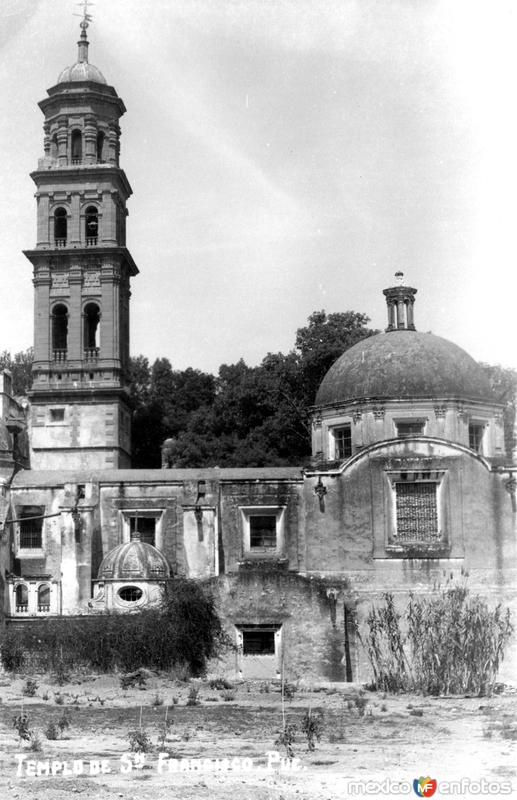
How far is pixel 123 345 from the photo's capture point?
54969 millimetres

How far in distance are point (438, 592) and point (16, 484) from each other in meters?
16.4

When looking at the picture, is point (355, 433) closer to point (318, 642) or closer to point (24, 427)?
point (318, 642)

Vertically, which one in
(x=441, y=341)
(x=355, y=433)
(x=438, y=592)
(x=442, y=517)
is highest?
(x=441, y=341)

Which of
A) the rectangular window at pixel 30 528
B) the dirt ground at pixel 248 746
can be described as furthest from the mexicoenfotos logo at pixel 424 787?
the rectangular window at pixel 30 528

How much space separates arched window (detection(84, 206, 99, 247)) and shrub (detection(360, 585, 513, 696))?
87.6ft

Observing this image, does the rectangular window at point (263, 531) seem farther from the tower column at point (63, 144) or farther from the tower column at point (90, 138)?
the tower column at point (63, 144)

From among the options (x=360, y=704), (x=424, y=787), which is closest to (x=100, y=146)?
(x=360, y=704)

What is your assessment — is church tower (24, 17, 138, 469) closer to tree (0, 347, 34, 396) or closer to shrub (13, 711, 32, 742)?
tree (0, 347, 34, 396)

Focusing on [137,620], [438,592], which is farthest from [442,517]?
[137,620]

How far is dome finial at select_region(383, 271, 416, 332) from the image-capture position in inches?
1727

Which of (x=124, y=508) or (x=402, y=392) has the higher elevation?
(x=402, y=392)

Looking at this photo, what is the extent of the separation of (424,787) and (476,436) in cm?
2639

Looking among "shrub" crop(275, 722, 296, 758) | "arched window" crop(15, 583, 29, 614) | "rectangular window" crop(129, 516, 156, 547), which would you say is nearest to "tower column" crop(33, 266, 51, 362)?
Result: "rectangular window" crop(129, 516, 156, 547)

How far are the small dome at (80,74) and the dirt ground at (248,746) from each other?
116 feet
